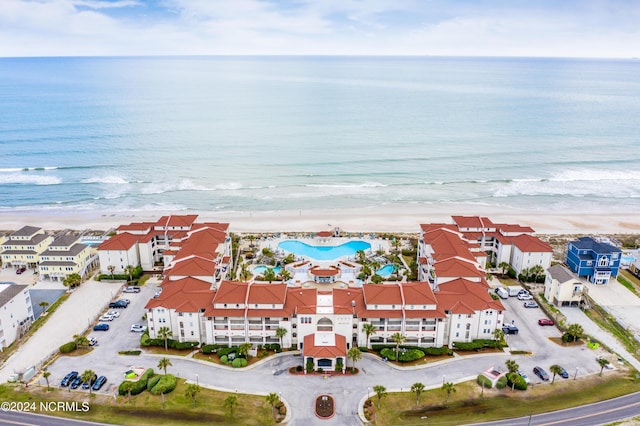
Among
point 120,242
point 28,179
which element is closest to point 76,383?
→ point 120,242

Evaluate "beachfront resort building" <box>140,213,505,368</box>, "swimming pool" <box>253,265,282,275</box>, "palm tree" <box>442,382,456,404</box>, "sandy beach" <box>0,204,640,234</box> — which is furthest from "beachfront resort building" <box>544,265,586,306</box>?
"swimming pool" <box>253,265,282,275</box>

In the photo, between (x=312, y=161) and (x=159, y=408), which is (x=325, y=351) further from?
(x=312, y=161)

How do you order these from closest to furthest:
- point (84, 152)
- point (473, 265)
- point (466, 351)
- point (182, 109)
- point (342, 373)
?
point (342, 373), point (466, 351), point (473, 265), point (84, 152), point (182, 109)

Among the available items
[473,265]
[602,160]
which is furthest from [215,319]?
[602,160]

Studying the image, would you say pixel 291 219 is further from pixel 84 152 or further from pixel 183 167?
pixel 84 152

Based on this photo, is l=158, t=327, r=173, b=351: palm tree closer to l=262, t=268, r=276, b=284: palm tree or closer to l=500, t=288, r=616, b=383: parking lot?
l=262, t=268, r=276, b=284: palm tree

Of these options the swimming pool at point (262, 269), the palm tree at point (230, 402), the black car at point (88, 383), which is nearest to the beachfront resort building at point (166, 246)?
A: the swimming pool at point (262, 269)
